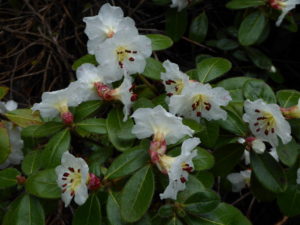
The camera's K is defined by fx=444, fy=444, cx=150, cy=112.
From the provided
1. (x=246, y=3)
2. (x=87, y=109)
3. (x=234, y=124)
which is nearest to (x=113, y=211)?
(x=87, y=109)

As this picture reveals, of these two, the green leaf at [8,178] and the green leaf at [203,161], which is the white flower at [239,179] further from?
the green leaf at [8,178]

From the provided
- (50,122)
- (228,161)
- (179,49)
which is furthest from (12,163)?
(179,49)

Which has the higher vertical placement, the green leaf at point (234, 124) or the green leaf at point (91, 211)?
the green leaf at point (234, 124)

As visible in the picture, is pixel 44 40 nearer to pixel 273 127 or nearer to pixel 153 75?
pixel 153 75

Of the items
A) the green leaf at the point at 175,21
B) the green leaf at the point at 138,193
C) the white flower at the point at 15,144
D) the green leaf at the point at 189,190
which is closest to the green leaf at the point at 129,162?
the green leaf at the point at 138,193

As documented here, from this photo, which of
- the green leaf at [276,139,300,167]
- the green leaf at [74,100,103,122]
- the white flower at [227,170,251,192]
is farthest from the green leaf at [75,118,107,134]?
the white flower at [227,170,251,192]
